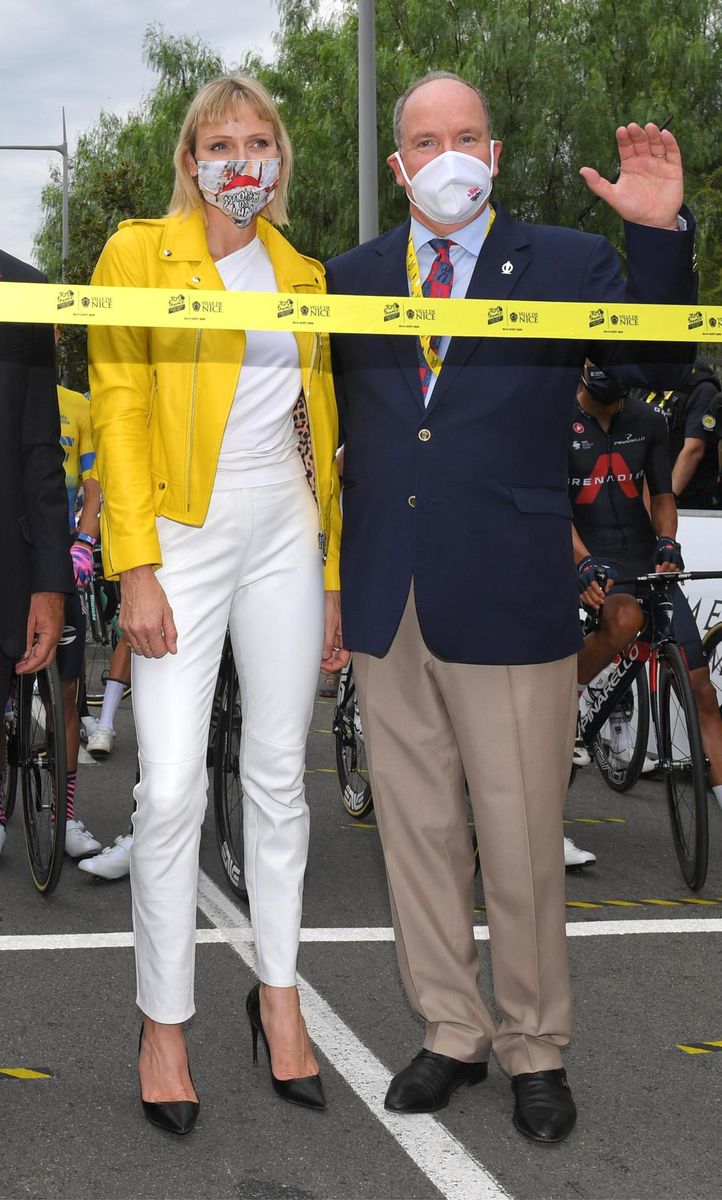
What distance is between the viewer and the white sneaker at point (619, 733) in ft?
22.9

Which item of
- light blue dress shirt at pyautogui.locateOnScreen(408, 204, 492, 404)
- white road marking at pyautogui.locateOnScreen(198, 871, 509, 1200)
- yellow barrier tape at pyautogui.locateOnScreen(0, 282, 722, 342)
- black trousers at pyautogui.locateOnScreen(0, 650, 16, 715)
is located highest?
light blue dress shirt at pyautogui.locateOnScreen(408, 204, 492, 404)

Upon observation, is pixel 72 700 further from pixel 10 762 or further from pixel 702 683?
pixel 702 683

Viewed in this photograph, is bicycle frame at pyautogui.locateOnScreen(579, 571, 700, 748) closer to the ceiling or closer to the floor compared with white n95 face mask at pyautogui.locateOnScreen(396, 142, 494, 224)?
closer to the floor

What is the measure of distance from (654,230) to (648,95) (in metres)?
24.3

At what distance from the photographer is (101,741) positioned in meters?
8.24

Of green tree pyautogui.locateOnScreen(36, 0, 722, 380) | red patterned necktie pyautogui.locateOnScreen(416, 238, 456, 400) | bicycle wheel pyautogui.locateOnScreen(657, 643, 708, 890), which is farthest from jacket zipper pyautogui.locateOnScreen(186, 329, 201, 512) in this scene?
green tree pyautogui.locateOnScreen(36, 0, 722, 380)

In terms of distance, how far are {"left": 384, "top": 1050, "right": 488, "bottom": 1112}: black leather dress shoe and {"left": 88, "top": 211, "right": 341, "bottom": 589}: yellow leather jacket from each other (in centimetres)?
138

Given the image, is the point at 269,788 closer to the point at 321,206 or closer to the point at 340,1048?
the point at 340,1048

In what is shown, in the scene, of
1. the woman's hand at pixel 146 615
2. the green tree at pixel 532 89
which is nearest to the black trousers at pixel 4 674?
the woman's hand at pixel 146 615

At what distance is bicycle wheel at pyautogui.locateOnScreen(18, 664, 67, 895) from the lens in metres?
5.55

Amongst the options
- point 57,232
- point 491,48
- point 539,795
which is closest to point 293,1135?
point 539,795

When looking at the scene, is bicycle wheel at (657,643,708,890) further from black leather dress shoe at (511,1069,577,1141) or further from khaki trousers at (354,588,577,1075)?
black leather dress shoe at (511,1069,577,1141)

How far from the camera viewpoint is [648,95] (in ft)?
85.6

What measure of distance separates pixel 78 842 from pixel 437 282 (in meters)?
3.27
